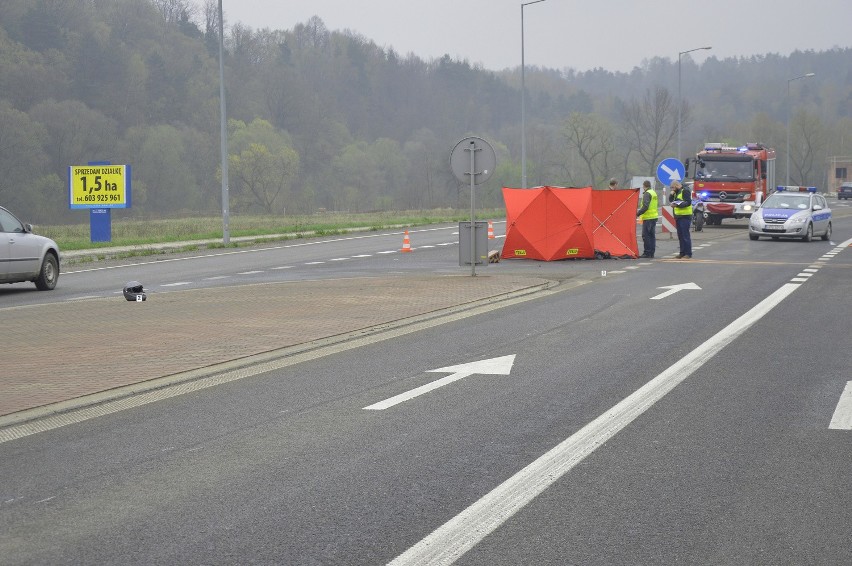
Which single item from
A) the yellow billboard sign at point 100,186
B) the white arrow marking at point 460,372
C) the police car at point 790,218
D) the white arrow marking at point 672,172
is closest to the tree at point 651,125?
the white arrow marking at point 672,172

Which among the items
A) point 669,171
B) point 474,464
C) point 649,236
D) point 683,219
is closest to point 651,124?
point 669,171

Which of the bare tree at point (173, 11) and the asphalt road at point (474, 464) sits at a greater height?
the bare tree at point (173, 11)

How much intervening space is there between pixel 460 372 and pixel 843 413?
330 centimetres

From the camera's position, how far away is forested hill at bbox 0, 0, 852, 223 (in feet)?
285

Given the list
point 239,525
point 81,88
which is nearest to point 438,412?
point 239,525

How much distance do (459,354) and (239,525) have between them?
242 inches

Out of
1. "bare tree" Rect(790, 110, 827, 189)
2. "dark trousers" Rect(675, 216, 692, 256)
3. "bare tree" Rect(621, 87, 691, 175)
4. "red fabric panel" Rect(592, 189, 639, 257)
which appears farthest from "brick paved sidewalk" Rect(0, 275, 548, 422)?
"bare tree" Rect(790, 110, 827, 189)

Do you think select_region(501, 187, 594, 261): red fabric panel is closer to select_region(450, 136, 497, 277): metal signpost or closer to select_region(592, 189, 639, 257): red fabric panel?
select_region(592, 189, 639, 257): red fabric panel

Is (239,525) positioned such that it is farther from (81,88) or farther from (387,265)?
(81,88)

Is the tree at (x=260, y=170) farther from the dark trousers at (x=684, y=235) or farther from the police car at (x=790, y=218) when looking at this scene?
the dark trousers at (x=684, y=235)

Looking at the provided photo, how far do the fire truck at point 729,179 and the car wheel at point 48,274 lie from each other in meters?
25.5

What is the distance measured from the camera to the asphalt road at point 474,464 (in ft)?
17.3

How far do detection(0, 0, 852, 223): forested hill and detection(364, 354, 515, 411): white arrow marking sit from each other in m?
73.8

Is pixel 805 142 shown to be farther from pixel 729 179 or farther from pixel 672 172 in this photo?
pixel 672 172
